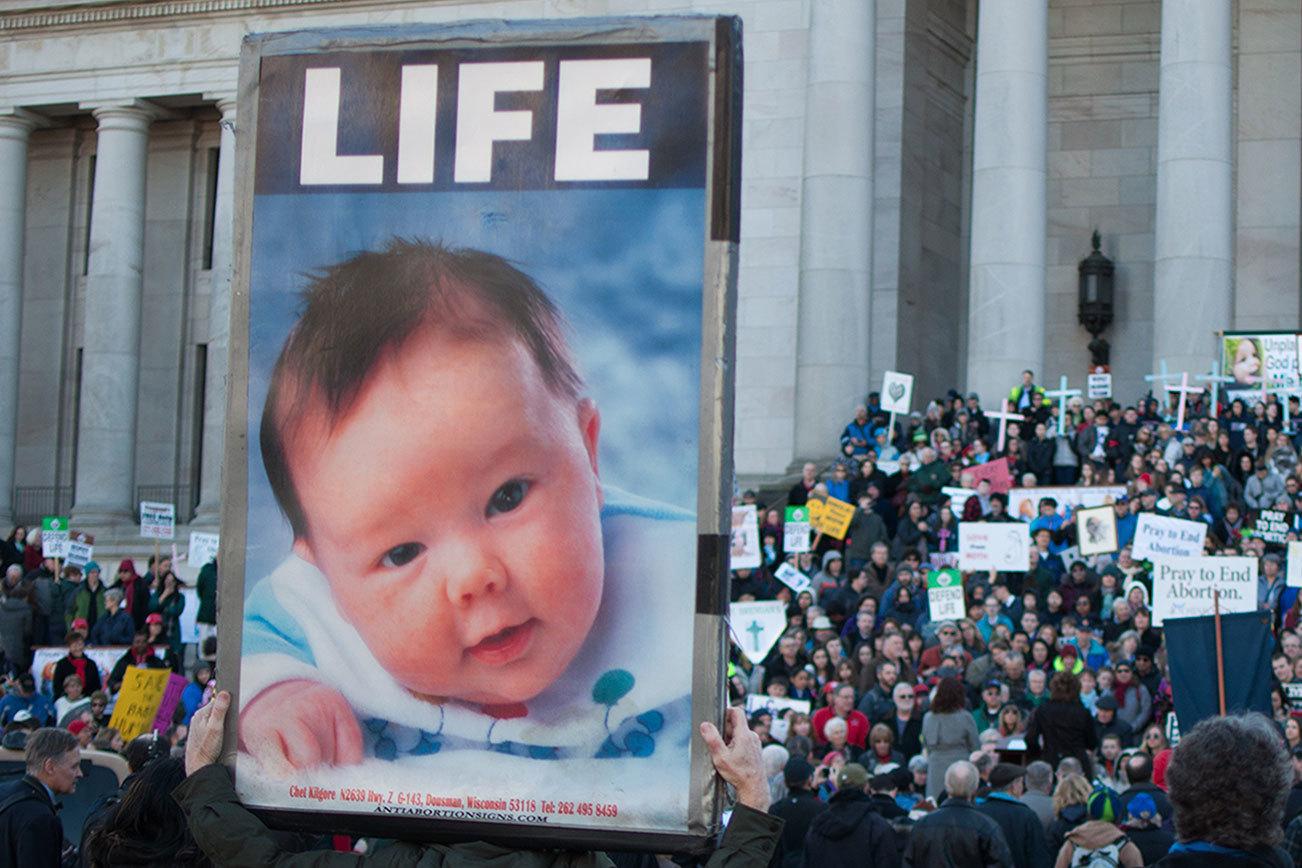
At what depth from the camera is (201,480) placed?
41188 mm

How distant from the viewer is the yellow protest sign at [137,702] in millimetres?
22875

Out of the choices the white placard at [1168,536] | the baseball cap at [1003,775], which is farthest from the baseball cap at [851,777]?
the white placard at [1168,536]

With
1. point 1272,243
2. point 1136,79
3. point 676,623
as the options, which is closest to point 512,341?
point 676,623

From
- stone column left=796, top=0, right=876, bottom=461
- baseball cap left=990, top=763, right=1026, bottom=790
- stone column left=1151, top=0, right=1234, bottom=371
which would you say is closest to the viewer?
baseball cap left=990, top=763, right=1026, bottom=790

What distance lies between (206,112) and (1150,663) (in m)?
26.8

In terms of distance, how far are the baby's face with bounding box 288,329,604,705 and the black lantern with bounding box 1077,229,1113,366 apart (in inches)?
1259

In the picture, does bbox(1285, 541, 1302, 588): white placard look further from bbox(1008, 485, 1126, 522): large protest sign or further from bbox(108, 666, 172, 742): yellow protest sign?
bbox(108, 666, 172, 742): yellow protest sign

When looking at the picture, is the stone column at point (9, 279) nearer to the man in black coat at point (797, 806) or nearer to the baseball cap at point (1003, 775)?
the man in black coat at point (797, 806)

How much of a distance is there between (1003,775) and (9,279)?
31877 millimetres

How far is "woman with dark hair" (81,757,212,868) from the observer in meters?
6.37

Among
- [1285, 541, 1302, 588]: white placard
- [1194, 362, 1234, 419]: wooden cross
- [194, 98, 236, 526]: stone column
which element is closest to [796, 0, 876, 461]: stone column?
[1194, 362, 1234, 419]: wooden cross

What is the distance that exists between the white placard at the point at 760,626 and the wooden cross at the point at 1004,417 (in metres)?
4.50

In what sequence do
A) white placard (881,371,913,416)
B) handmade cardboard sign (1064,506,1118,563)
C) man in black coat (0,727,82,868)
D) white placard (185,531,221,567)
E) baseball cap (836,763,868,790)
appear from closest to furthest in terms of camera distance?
1. man in black coat (0,727,82,868)
2. baseball cap (836,763,868,790)
3. handmade cardboard sign (1064,506,1118,563)
4. white placard (881,371,913,416)
5. white placard (185,531,221,567)

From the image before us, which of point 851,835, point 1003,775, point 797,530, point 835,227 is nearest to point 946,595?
point 797,530
